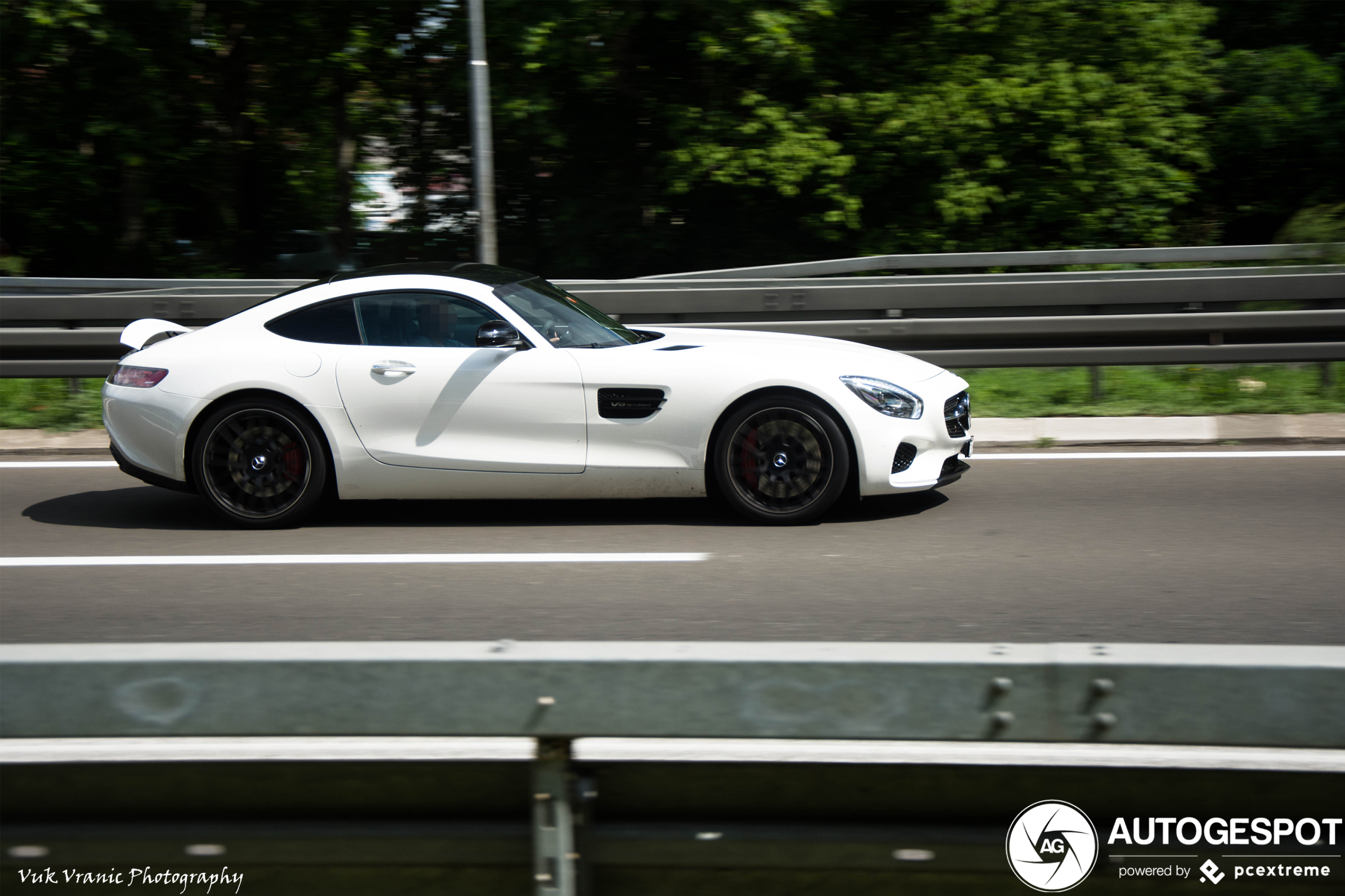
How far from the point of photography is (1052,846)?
7.29 ft

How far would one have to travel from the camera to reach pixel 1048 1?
15.7 meters

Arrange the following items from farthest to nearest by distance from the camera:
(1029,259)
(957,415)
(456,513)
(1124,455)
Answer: (1029,259) → (1124,455) → (456,513) → (957,415)

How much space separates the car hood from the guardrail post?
4.23 metres

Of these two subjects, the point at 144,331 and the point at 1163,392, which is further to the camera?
the point at 1163,392

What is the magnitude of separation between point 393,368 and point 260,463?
88 centimetres

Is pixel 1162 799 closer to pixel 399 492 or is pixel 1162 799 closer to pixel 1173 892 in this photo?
pixel 1173 892

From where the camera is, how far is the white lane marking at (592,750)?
222 cm

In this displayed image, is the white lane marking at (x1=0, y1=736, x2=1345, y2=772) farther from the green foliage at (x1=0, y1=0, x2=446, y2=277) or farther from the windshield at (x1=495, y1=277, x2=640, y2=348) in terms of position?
the green foliage at (x1=0, y1=0, x2=446, y2=277)

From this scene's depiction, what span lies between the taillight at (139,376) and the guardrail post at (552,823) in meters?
5.00

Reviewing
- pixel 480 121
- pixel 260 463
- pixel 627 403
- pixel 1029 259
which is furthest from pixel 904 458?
pixel 480 121

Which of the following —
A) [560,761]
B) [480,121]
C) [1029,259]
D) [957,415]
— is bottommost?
[560,761]

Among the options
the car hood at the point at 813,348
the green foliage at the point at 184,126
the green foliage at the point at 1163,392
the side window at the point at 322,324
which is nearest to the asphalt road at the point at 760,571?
the car hood at the point at 813,348

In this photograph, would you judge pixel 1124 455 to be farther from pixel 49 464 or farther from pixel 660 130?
pixel 660 130

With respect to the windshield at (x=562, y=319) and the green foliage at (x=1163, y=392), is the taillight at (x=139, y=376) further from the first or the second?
the green foliage at (x=1163, y=392)
